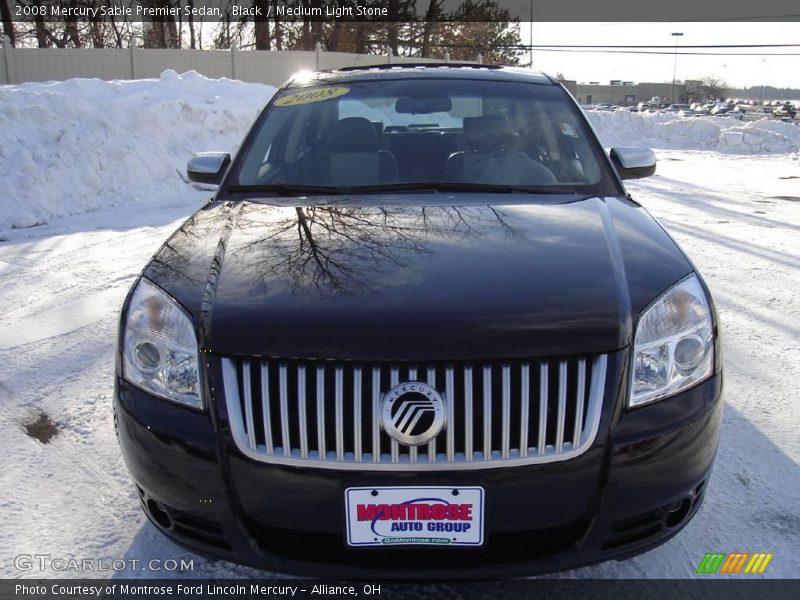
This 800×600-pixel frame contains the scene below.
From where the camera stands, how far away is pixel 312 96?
352 cm

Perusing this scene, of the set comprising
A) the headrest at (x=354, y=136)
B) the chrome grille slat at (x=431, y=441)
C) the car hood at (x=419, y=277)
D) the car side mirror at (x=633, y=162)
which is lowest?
the chrome grille slat at (x=431, y=441)

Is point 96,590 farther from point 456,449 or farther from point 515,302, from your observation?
point 515,302

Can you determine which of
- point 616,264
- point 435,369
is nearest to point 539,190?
point 616,264

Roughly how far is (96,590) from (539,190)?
6.74ft

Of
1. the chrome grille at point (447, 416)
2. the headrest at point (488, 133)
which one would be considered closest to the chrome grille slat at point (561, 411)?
the chrome grille at point (447, 416)

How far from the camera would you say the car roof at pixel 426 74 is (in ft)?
11.8

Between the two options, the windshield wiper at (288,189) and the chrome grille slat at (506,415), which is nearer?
the chrome grille slat at (506,415)

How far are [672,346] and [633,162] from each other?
1697 millimetres

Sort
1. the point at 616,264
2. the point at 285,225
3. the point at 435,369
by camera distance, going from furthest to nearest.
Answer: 1. the point at 285,225
2. the point at 616,264
3. the point at 435,369

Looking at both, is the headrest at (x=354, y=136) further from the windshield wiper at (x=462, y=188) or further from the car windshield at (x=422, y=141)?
the windshield wiper at (x=462, y=188)

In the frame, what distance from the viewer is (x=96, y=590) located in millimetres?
2145

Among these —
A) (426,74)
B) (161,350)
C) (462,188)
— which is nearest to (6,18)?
(426,74)

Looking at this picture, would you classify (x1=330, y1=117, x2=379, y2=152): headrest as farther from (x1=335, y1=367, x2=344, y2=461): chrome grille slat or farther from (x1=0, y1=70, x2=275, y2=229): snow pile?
(x1=0, y1=70, x2=275, y2=229): snow pile

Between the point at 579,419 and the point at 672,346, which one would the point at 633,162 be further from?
the point at 579,419
